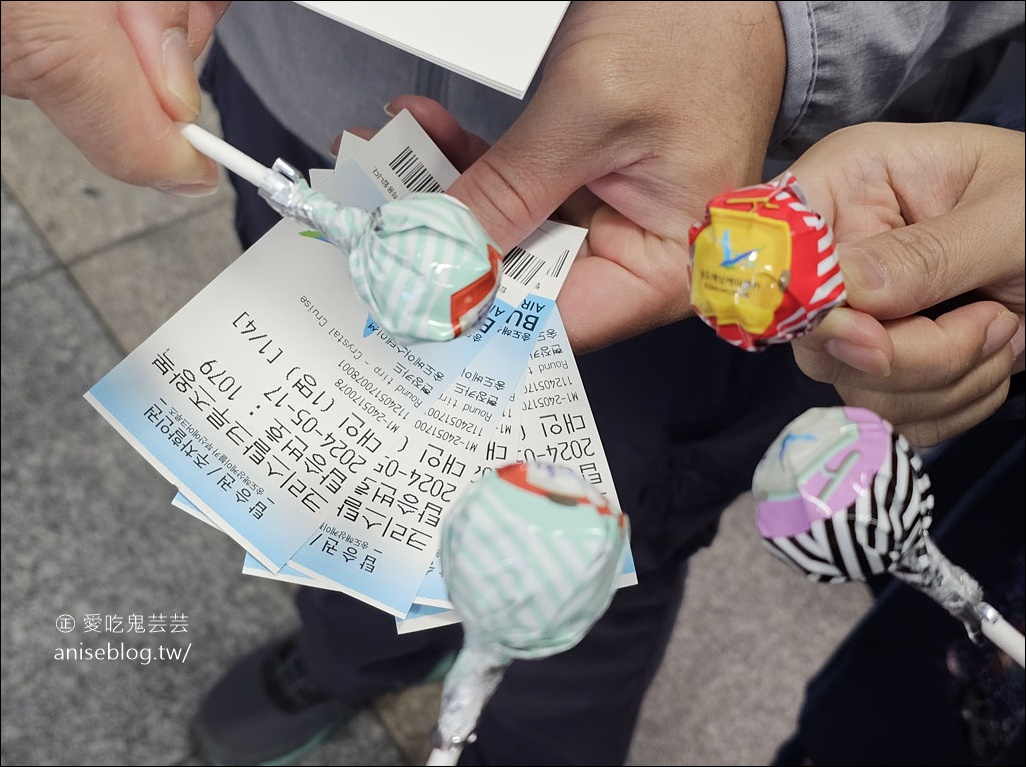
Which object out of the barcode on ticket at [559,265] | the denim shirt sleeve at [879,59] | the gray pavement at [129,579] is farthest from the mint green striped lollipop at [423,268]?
the gray pavement at [129,579]

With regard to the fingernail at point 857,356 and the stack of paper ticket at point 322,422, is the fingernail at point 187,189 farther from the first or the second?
the fingernail at point 857,356

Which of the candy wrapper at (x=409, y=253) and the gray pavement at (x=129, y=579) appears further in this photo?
the gray pavement at (x=129, y=579)

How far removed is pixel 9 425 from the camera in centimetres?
79

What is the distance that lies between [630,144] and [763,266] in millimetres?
149

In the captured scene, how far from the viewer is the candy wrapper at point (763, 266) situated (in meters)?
0.29

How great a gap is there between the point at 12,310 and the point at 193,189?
1.79ft

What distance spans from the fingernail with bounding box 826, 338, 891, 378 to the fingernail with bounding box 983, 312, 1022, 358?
7cm

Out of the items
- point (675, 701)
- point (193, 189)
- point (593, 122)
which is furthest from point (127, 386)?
point (675, 701)

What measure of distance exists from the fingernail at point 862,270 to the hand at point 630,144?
0.07 meters

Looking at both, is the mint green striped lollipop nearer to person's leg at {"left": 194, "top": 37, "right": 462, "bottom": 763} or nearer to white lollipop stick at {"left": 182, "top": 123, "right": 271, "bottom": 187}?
white lollipop stick at {"left": 182, "top": 123, "right": 271, "bottom": 187}

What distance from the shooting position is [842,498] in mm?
277

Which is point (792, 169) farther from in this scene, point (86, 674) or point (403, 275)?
point (86, 674)

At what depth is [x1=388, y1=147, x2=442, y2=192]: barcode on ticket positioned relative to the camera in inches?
15.2

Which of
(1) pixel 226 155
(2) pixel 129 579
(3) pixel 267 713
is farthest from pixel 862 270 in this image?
(3) pixel 267 713
